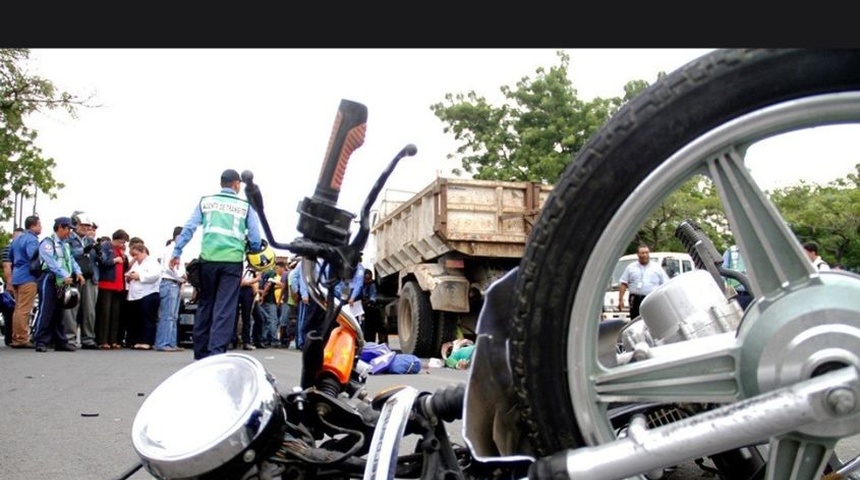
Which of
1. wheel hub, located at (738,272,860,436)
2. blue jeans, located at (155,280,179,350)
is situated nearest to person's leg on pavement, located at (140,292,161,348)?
blue jeans, located at (155,280,179,350)

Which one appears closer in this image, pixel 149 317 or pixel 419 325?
pixel 149 317

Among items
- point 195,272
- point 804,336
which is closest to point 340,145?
point 804,336

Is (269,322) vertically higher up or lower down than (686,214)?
lower down

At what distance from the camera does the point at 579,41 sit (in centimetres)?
132

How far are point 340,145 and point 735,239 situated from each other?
82cm

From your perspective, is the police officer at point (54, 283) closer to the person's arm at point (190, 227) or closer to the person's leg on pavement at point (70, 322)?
the person's leg on pavement at point (70, 322)

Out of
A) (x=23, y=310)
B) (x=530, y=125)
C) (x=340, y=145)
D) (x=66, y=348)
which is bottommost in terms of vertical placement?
(x=66, y=348)

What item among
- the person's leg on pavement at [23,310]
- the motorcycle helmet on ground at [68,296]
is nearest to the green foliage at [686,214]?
the motorcycle helmet on ground at [68,296]

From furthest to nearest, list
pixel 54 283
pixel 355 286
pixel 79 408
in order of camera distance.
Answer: pixel 54 283 → pixel 79 408 → pixel 355 286

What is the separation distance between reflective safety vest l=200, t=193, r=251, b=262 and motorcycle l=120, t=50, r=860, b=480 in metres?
5.47

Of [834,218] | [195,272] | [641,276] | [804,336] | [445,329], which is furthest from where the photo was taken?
[834,218]

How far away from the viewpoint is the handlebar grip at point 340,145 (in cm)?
160

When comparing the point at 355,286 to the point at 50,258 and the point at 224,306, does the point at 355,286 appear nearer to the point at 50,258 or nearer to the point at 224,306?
the point at 224,306

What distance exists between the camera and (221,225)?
7.04 meters
